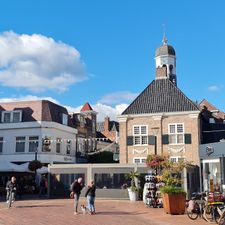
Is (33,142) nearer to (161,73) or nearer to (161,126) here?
(161,126)

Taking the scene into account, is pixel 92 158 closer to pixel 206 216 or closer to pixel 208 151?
pixel 208 151

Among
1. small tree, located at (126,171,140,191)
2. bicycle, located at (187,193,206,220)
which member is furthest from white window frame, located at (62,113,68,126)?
bicycle, located at (187,193,206,220)

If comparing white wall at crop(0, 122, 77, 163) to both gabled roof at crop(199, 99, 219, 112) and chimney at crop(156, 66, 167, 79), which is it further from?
gabled roof at crop(199, 99, 219, 112)

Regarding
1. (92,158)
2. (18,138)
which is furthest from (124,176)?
(92,158)

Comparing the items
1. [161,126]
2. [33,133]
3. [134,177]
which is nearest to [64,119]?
[33,133]

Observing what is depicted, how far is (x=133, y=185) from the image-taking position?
28078 mm

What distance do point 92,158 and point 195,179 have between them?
73.6ft

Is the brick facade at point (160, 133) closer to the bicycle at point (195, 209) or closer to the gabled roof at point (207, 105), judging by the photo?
the bicycle at point (195, 209)

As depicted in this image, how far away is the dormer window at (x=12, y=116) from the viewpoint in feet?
145

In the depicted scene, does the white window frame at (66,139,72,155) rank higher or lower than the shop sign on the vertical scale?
higher

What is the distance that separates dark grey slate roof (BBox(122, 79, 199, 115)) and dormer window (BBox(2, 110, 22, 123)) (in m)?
13.1

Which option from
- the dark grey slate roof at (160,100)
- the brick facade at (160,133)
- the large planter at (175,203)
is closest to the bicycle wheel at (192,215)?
the large planter at (175,203)

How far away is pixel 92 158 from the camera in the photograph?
51.1 m

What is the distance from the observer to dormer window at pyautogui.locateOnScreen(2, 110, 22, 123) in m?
44.1
